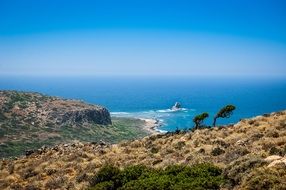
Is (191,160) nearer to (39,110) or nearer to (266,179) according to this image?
(266,179)

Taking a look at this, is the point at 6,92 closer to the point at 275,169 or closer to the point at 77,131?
the point at 77,131

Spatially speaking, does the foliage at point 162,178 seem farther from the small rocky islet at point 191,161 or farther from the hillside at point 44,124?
the hillside at point 44,124

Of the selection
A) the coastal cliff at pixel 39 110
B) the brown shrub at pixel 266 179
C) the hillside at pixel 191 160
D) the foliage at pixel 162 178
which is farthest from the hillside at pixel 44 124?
the brown shrub at pixel 266 179

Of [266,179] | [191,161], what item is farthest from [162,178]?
[191,161]

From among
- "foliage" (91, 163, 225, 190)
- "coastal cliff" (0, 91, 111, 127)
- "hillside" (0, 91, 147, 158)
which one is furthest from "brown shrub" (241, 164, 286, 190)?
"coastal cliff" (0, 91, 111, 127)

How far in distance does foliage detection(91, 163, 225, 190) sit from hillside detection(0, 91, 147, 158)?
11898 centimetres

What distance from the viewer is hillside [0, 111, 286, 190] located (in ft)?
47.7

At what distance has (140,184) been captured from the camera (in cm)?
1634

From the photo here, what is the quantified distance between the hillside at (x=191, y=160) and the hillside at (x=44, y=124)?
106279 mm

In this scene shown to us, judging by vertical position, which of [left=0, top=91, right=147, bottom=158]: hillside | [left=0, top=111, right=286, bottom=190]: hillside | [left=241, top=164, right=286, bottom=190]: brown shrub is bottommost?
[left=0, top=91, right=147, bottom=158]: hillside

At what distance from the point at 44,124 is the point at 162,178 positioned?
164 meters

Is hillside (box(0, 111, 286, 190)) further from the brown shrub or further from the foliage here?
the foliage

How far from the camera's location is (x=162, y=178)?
54.0ft

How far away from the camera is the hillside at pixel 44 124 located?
483ft
